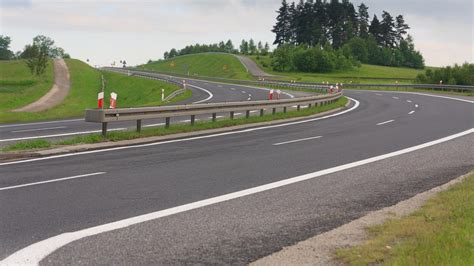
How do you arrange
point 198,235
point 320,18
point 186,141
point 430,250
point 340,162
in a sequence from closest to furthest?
point 430,250 < point 198,235 < point 340,162 < point 186,141 < point 320,18

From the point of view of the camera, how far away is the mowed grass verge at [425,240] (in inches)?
195

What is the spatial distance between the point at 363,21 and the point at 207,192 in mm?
161199

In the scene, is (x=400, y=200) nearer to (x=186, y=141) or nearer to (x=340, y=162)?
(x=340, y=162)

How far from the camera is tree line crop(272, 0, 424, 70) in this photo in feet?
475

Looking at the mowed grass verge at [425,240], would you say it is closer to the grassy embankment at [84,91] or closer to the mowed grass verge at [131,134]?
the mowed grass verge at [131,134]

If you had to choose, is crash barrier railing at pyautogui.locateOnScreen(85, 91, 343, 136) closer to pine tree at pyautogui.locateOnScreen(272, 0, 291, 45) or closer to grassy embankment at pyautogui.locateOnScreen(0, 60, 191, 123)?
grassy embankment at pyautogui.locateOnScreen(0, 60, 191, 123)

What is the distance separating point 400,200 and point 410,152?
533cm

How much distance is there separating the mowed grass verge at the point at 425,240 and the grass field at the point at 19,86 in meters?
38.9

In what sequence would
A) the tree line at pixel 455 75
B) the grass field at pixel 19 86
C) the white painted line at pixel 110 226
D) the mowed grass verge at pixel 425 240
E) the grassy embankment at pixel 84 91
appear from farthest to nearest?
the tree line at pixel 455 75 → the grass field at pixel 19 86 → the grassy embankment at pixel 84 91 → the white painted line at pixel 110 226 → the mowed grass verge at pixel 425 240

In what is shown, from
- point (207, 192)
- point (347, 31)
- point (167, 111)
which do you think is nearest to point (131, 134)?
point (167, 111)

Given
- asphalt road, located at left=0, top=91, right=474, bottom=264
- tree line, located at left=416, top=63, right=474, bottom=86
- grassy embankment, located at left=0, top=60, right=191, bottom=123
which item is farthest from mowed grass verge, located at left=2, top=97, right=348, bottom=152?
tree line, located at left=416, top=63, right=474, bottom=86

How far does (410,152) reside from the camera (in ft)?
42.5

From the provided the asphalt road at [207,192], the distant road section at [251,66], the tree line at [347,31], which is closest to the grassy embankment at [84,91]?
the asphalt road at [207,192]

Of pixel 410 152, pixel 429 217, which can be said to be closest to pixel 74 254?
pixel 429 217
